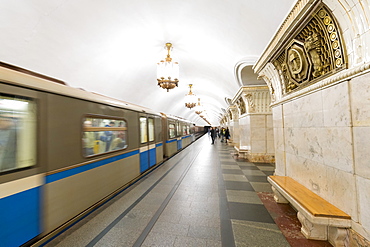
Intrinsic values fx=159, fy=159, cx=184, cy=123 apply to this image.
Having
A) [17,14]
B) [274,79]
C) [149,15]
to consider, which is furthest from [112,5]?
[274,79]

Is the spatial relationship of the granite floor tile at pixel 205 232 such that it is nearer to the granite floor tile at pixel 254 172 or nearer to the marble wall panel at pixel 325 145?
the marble wall panel at pixel 325 145

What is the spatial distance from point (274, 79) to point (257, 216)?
311 centimetres

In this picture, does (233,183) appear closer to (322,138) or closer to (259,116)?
(322,138)

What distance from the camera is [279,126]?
380 centimetres

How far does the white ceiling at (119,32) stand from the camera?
11.5 feet

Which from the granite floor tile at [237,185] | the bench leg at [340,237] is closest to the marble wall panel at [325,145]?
the bench leg at [340,237]

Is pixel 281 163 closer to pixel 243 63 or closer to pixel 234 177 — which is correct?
pixel 234 177

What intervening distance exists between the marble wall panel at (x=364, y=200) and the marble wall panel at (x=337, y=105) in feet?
2.05

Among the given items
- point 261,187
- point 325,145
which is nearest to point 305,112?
point 325,145

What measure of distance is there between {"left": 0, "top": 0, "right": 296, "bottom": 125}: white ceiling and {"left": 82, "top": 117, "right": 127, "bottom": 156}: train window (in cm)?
269

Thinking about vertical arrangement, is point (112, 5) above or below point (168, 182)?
above

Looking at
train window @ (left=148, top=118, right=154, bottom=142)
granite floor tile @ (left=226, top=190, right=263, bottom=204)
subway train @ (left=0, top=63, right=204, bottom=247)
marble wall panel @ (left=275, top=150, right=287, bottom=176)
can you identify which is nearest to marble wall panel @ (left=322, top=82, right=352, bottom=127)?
marble wall panel @ (left=275, top=150, right=287, bottom=176)

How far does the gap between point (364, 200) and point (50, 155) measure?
12.5ft

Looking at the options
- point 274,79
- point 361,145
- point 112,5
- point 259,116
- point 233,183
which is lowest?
point 233,183
